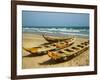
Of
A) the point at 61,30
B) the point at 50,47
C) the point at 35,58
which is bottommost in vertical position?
the point at 35,58

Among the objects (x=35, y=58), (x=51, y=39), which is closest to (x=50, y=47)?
(x=51, y=39)

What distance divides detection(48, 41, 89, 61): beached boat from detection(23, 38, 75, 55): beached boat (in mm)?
38

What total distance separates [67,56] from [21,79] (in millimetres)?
495

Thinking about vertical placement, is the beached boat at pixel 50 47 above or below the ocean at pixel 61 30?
below

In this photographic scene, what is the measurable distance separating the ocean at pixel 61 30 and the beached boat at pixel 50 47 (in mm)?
80

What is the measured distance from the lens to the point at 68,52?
2023 mm

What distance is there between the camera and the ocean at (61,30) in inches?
75.1

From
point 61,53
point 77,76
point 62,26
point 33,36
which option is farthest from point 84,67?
point 33,36

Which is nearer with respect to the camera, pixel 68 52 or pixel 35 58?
pixel 35 58

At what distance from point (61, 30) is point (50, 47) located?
0.20m

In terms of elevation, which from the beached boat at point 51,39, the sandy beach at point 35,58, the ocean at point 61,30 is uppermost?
the ocean at point 61,30

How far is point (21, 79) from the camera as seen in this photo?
1867mm

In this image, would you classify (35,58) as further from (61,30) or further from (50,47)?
(61,30)

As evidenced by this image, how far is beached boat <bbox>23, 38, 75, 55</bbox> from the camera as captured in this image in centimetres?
191
